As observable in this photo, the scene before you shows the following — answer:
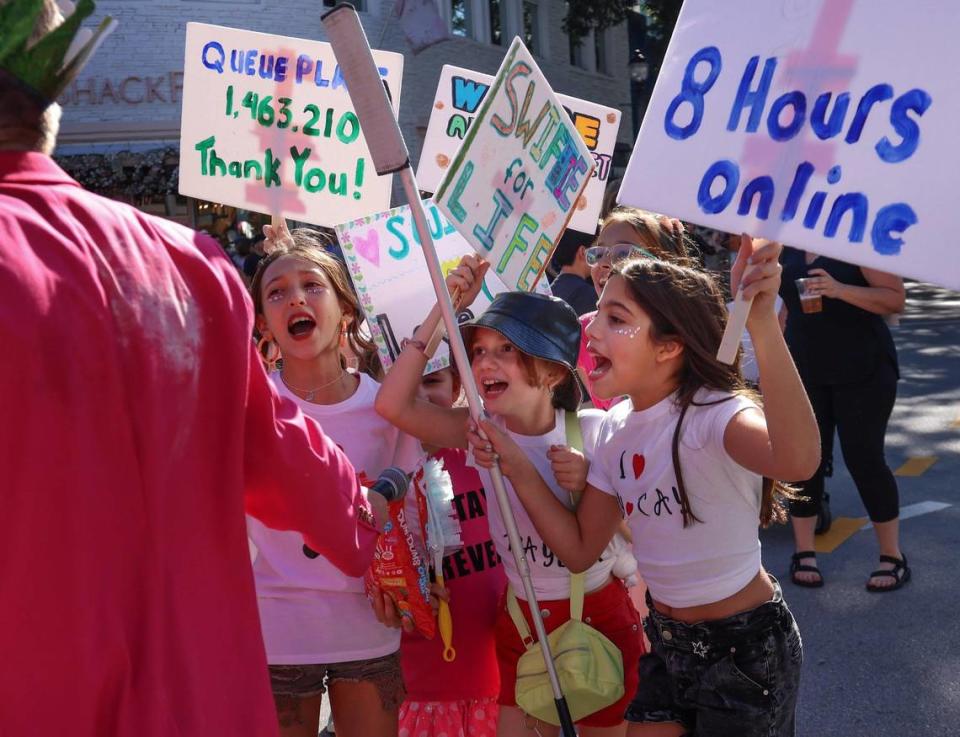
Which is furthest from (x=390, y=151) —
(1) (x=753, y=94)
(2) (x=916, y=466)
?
(2) (x=916, y=466)

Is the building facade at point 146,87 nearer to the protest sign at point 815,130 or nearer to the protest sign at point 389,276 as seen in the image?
the protest sign at point 389,276

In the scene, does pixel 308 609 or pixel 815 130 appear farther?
pixel 308 609

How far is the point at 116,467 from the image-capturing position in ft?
4.78

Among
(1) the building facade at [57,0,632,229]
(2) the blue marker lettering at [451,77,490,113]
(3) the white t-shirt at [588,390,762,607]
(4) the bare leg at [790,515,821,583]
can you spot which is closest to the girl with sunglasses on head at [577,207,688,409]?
(2) the blue marker lettering at [451,77,490,113]

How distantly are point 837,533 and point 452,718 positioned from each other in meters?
3.54

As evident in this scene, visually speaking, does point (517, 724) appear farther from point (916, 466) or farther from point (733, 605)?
point (916, 466)

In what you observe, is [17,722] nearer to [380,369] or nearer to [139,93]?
[380,369]

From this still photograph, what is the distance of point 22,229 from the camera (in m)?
1.42

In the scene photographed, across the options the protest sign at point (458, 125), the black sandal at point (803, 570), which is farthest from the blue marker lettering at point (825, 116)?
the black sandal at point (803, 570)

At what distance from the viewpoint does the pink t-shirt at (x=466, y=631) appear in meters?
3.23

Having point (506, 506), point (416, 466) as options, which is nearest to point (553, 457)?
point (506, 506)

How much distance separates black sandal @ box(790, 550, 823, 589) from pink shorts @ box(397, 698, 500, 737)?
2500 mm

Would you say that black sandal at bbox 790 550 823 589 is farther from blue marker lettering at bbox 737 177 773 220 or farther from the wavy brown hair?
blue marker lettering at bbox 737 177 773 220

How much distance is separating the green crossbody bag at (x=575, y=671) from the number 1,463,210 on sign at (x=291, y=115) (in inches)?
78.9
